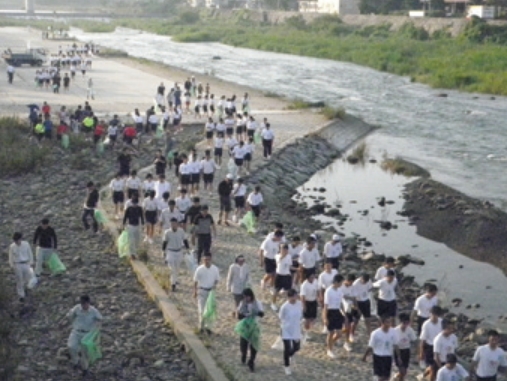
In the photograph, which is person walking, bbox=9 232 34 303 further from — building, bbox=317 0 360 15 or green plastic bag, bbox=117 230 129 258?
building, bbox=317 0 360 15

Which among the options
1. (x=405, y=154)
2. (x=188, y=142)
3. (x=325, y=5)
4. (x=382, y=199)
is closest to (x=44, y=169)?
(x=188, y=142)

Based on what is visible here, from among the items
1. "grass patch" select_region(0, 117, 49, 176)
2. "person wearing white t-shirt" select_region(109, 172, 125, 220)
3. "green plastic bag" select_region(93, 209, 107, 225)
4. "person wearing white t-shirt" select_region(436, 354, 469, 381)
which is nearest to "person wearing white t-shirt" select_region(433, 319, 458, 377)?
"person wearing white t-shirt" select_region(436, 354, 469, 381)

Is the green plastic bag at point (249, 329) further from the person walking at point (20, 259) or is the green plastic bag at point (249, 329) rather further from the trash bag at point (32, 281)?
the trash bag at point (32, 281)

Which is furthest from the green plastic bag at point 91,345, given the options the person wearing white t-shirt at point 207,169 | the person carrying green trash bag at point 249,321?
the person wearing white t-shirt at point 207,169

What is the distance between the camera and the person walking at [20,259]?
14.0 meters

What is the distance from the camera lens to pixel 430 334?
1115 centimetres

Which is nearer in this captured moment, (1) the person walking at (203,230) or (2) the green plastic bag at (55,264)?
(2) the green plastic bag at (55,264)

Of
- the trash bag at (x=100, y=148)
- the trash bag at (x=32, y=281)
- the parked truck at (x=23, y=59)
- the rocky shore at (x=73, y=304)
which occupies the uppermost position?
the parked truck at (x=23, y=59)

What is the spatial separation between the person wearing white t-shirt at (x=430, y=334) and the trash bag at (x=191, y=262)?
5.04 metres

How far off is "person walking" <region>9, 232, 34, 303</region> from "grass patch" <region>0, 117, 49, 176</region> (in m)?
10.7

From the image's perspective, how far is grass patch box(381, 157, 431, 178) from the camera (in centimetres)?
2898

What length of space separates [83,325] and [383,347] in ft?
12.7

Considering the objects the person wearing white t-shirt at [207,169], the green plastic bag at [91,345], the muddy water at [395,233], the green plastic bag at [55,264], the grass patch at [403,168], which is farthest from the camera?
the grass patch at [403,168]

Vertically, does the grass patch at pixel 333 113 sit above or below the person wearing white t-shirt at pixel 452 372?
below
